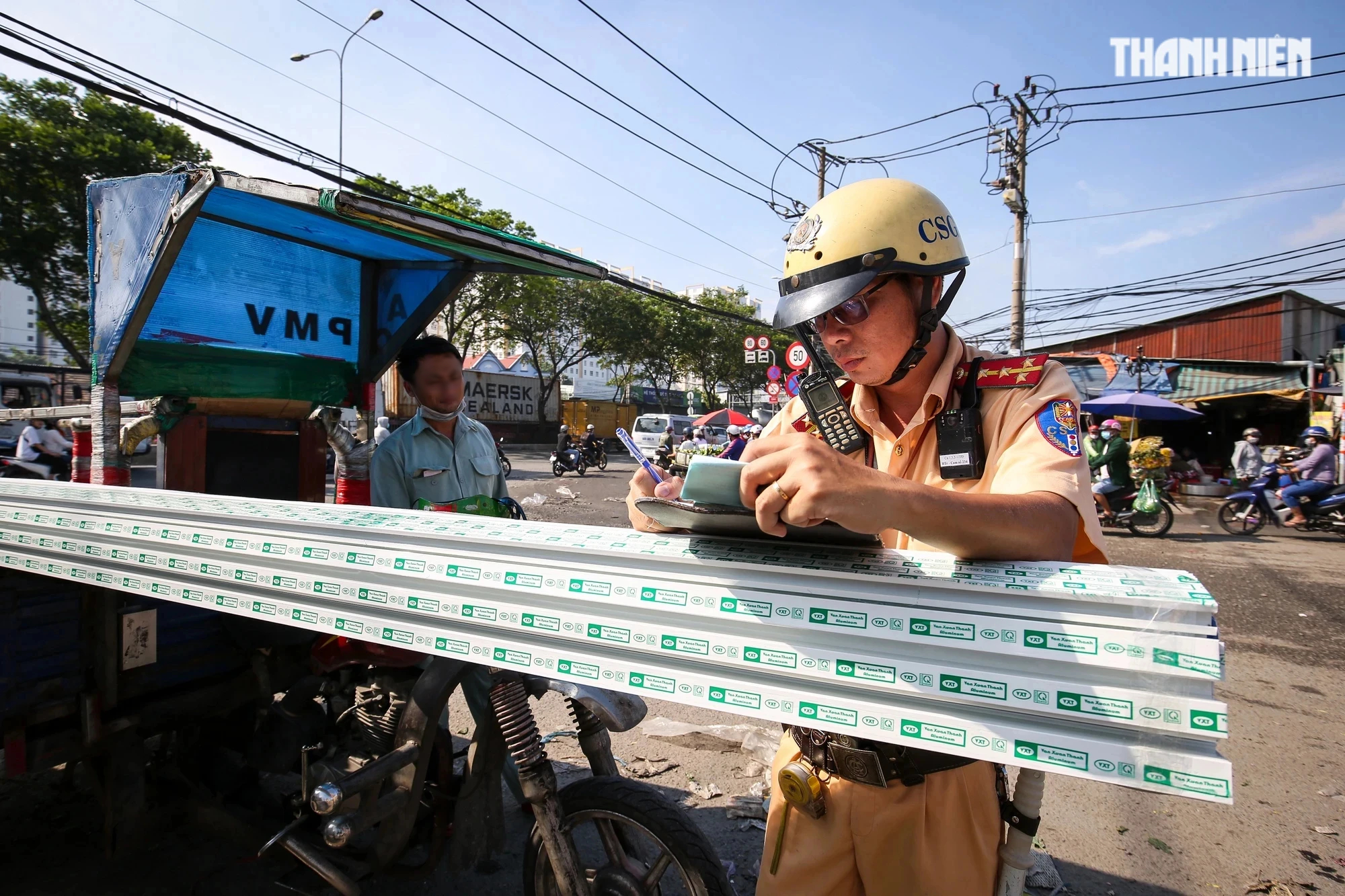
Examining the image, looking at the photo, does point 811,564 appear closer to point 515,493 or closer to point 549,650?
point 549,650

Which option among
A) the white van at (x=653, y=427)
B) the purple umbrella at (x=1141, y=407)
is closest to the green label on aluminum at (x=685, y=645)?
the purple umbrella at (x=1141, y=407)

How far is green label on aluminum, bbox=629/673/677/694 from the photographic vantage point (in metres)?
1.00

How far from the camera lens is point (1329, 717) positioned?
3.92 m

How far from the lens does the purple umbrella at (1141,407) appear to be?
15008 millimetres

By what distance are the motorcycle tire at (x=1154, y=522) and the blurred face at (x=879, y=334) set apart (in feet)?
37.5

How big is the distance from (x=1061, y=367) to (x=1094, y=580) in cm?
49

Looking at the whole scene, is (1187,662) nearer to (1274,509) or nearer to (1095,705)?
(1095,705)

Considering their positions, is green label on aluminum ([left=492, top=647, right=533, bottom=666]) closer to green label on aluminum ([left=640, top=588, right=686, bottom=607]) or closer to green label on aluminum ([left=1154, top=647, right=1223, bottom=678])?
green label on aluminum ([left=640, top=588, right=686, bottom=607])

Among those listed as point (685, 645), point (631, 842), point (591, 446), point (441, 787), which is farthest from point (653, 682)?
point (591, 446)

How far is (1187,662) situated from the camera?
737 mm

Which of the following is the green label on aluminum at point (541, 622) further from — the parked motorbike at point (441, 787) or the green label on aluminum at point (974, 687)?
the parked motorbike at point (441, 787)

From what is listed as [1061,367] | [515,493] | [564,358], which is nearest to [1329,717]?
[1061,367]

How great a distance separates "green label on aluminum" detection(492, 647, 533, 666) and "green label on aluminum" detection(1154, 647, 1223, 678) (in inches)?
32.0

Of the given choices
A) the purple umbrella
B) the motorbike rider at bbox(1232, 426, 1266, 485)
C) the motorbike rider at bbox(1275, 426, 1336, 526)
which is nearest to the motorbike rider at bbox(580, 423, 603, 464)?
the purple umbrella
